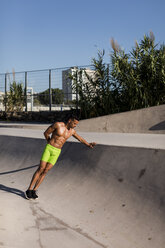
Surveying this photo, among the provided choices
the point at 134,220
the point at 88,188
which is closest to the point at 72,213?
the point at 88,188

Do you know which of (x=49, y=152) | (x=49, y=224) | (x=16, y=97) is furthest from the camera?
(x=16, y=97)

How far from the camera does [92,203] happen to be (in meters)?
4.22

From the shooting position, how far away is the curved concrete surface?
11.1 ft

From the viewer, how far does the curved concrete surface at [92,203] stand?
133 inches

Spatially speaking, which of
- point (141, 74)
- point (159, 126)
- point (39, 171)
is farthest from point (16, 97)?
point (39, 171)

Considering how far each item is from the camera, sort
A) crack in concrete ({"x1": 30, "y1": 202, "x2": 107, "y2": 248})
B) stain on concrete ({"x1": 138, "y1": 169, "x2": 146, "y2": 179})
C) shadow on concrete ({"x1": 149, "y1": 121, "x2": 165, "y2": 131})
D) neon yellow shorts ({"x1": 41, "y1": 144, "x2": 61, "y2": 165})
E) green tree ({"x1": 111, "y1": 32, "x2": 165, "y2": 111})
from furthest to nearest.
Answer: green tree ({"x1": 111, "y1": 32, "x2": 165, "y2": 111}), shadow on concrete ({"x1": 149, "y1": 121, "x2": 165, "y2": 131}), neon yellow shorts ({"x1": 41, "y1": 144, "x2": 61, "y2": 165}), stain on concrete ({"x1": 138, "y1": 169, "x2": 146, "y2": 179}), crack in concrete ({"x1": 30, "y1": 202, "x2": 107, "y2": 248})

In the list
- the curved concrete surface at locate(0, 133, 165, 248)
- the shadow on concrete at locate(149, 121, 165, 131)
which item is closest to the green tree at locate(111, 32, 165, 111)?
the shadow on concrete at locate(149, 121, 165, 131)

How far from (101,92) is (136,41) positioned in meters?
2.52

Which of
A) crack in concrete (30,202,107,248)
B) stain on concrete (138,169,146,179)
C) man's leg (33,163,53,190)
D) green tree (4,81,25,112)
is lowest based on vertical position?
crack in concrete (30,202,107,248)

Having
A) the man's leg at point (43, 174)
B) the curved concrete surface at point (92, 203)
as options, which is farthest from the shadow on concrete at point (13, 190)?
the man's leg at point (43, 174)

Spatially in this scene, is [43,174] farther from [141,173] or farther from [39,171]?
[141,173]

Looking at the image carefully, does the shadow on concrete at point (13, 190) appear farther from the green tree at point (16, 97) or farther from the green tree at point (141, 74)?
the green tree at point (16, 97)

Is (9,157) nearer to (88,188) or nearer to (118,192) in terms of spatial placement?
(88,188)

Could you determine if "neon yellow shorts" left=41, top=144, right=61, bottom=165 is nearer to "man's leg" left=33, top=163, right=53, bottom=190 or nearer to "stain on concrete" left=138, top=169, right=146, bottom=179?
"man's leg" left=33, top=163, right=53, bottom=190
